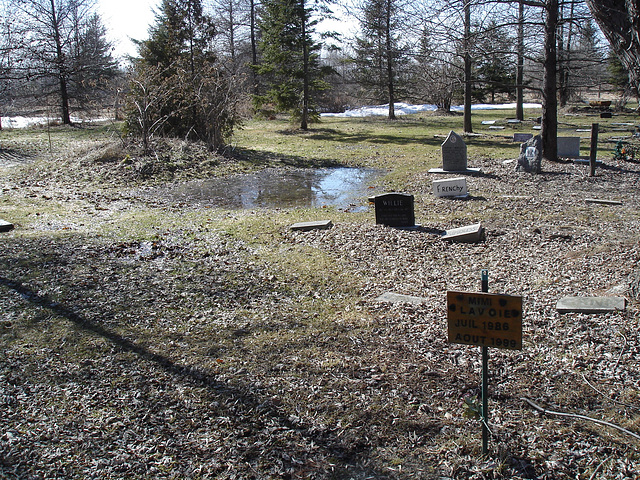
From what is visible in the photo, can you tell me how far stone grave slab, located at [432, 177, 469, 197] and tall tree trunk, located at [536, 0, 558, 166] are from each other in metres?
4.61

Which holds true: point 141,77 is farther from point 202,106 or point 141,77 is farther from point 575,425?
point 575,425

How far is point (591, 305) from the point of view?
5406 millimetres

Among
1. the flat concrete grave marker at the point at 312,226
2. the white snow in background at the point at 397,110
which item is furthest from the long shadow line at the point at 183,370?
the white snow in background at the point at 397,110

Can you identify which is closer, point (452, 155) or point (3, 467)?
point (3, 467)

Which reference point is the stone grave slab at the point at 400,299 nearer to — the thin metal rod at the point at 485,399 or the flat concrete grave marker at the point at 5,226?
the thin metal rod at the point at 485,399

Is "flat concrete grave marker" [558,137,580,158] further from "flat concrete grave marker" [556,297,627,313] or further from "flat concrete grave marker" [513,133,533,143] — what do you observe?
"flat concrete grave marker" [556,297,627,313]

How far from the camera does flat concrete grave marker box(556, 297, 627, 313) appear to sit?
17.4 feet

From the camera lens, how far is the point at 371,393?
4.09 metres

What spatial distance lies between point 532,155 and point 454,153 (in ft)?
6.80

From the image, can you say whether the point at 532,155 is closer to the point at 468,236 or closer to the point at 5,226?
the point at 468,236

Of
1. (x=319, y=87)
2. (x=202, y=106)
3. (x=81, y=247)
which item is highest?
(x=319, y=87)

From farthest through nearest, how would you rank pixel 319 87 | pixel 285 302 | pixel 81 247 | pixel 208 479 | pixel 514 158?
pixel 319 87, pixel 514 158, pixel 81 247, pixel 285 302, pixel 208 479

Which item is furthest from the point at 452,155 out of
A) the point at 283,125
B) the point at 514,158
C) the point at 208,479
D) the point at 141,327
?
the point at 283,125

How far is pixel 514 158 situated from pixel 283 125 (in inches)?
698
